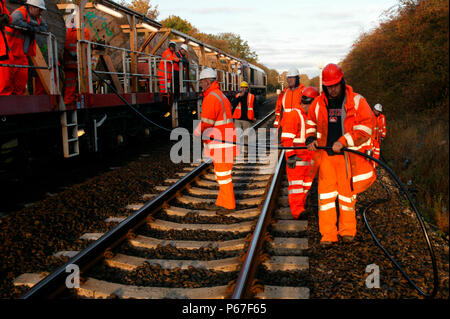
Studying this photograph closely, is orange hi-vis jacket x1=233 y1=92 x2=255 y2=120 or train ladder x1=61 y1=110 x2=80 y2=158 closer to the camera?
train ladder x1=61 y1=110 x2=80 y2=158

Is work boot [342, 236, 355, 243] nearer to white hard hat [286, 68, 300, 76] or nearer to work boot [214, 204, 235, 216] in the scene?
work boot [214, 204, 235, 216]

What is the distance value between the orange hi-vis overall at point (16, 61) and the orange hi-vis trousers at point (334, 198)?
15.1 ft

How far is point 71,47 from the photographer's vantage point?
25.3 feet

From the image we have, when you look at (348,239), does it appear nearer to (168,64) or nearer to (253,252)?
(253,252)

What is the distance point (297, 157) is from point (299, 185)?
44 cm

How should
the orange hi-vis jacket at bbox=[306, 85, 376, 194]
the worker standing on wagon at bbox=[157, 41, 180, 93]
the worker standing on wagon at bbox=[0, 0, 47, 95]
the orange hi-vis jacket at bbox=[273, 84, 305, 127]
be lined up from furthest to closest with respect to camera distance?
the worker standing on wagon at bbox=[157, 41, 180, 93], the orange hi-vis jacket at bbox=[273, 84, 305, 127], the worker standing on wagon at bbox=[0, 0, 47, 95], the orange hi-vis jacket at bbox=[306, 85, 376, 194]

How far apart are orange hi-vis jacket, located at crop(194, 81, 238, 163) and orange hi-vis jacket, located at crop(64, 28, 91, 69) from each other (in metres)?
3.52

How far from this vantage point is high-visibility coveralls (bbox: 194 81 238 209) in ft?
17.9

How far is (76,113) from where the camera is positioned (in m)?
6.75

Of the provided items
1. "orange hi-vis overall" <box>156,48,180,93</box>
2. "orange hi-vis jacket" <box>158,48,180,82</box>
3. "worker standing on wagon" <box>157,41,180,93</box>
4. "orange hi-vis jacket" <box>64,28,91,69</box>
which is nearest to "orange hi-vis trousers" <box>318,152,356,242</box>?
"orange hi-vis jacket" <box>64,28,91,69</box>

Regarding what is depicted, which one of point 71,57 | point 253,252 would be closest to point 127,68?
point 71,57

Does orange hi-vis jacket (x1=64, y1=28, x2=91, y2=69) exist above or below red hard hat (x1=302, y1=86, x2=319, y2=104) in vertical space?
above
